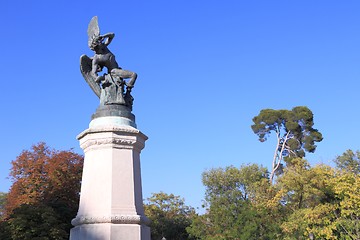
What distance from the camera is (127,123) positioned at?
8.63 m

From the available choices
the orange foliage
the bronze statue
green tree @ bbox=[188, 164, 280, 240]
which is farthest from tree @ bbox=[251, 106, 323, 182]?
the bronze statue

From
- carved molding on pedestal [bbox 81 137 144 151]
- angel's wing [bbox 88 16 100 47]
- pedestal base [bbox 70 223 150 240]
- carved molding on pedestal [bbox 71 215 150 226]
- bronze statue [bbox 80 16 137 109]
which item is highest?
angel's wing [bbox 88 16 100 47]

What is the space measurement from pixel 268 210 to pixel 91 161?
20.4m

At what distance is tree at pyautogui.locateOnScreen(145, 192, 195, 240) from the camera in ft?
128

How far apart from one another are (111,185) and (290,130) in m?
38.2

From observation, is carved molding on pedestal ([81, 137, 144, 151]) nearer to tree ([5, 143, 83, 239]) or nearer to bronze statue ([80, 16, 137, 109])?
bronze statue ([80, 16, 137, 109])

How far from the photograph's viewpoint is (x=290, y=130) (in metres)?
A: 43.8

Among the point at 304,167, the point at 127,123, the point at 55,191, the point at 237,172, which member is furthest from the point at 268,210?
the point at 127,123

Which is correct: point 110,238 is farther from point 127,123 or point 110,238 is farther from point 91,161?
point 127,123

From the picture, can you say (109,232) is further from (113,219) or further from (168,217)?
(168,217)

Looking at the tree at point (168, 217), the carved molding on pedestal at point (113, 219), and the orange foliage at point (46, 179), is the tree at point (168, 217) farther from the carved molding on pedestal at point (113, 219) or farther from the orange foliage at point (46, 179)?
the carved molding on pedestal at point (113, 219)

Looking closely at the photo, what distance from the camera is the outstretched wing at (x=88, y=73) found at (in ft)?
30.7

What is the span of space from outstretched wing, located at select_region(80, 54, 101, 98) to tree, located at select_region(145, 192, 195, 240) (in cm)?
3019

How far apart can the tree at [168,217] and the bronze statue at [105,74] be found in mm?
30257
